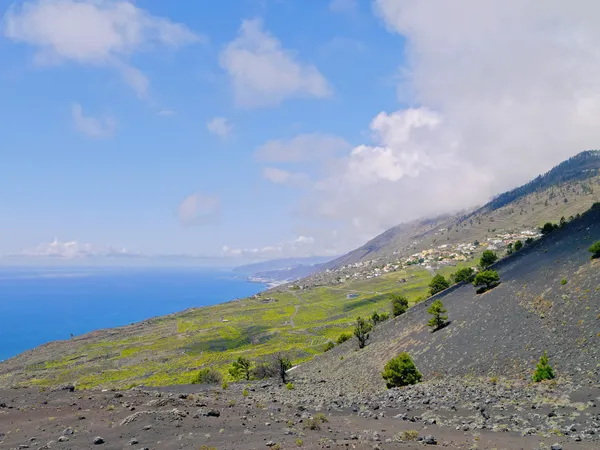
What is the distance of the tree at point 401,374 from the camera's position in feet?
117

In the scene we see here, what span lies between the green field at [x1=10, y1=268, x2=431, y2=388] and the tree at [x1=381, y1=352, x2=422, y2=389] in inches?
2175

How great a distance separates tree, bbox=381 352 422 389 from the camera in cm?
3562

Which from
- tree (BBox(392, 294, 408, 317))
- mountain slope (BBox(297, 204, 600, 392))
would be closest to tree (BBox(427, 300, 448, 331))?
mountain slope (BBox(297, 204, 600, 392))

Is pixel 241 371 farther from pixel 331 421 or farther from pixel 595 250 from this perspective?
pixel 595 250

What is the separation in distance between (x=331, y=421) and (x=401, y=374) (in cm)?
1609

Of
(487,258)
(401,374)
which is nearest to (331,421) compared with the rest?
(401,374)

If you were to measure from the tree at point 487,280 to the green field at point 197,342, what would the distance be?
34.6 m

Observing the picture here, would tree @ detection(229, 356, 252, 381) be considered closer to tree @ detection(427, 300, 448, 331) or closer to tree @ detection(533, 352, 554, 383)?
tree @ detection(427, 300, 448, 331)

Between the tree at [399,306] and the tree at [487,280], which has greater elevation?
the tree at [487,280]

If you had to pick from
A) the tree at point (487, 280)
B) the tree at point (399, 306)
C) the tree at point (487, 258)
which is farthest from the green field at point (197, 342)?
the tree at point (487, 280)

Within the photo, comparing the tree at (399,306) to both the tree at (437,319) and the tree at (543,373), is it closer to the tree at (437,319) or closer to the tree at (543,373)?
the tree at (437,319)

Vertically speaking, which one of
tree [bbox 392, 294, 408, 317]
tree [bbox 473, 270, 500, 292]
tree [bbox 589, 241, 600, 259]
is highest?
tree [bbox 589, 241, 600, 259]

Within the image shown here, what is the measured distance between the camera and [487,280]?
55.2m

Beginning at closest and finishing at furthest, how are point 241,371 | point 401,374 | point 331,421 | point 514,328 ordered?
point 331,421 < point 401,374 < point 514,328 < point 241,371
